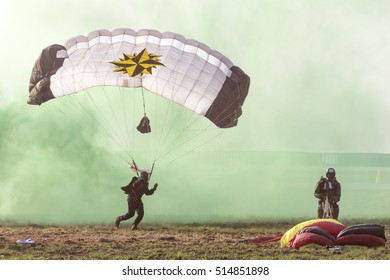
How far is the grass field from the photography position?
13.1 metres

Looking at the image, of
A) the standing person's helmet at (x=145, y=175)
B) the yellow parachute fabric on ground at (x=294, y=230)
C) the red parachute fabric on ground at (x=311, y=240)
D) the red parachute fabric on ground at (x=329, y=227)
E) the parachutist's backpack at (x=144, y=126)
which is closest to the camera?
the red parachute fabric on ground at (x=311, y=240)

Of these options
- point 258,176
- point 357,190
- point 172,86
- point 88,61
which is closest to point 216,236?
point 172,86

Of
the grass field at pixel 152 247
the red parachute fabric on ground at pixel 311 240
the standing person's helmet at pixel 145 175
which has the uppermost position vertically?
the standing person's helmet at pixel 145 175

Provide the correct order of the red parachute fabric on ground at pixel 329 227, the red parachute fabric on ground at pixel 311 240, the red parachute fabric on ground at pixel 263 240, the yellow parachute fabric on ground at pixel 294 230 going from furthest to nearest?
the red parachute fabric on ground at pixel 263 240 → the yellow parachute fabric on ground at pixel 294 230 → the red parachute fabric on ground at pixel 329 227 → the red parachute fabric on ground at pixel 311 240

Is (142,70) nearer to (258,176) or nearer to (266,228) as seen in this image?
(266,228)

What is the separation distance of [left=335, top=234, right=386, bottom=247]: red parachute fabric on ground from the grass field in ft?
0.40

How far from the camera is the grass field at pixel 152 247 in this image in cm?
1309

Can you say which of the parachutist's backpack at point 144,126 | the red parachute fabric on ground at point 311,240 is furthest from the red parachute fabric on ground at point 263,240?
the parachutist's backpack at point 144,126

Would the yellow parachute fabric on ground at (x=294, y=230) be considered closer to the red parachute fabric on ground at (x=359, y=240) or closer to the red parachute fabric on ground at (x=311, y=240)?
the red parachute fabric on ground at (x=311, y=240)

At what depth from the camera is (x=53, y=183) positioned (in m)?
23.4

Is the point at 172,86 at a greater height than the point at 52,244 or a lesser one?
greater

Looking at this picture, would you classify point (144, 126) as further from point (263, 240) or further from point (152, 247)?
point (263, 240)

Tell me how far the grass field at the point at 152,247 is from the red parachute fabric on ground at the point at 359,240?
0.40 feet
